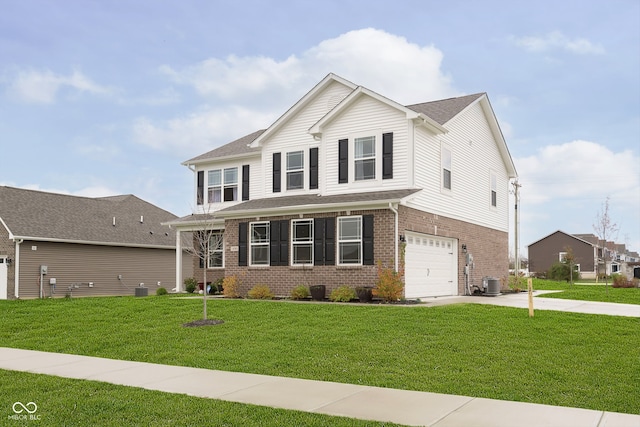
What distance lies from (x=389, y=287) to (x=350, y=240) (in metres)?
2.40

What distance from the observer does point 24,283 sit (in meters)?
28.2

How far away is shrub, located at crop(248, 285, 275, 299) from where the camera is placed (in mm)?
20672

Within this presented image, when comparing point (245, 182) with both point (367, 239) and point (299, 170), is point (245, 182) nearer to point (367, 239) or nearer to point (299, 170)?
point (299, 170)

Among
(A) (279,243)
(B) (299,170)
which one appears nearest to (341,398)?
(A) (279,243)

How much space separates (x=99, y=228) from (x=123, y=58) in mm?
16520

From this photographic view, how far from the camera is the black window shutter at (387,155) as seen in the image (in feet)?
66.6

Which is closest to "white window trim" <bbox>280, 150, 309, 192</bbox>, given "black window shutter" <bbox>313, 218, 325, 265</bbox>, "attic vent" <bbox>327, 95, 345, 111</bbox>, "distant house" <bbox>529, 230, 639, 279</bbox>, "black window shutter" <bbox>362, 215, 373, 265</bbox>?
"attic vent" <bbox>327, 95, 345, 111</bbox>

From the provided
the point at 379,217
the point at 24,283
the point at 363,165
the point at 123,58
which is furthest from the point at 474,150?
the point at 24,283

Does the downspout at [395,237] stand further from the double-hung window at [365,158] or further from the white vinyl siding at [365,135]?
the double-hung window at [365,158]

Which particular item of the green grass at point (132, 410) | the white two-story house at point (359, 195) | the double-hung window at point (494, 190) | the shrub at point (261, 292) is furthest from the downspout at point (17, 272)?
the double-hung window at point (494, 190)

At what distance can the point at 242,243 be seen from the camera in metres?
22.3

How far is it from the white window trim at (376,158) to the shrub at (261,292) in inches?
186

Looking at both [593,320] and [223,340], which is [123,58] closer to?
[223,340]

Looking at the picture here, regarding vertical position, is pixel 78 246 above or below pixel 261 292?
above
